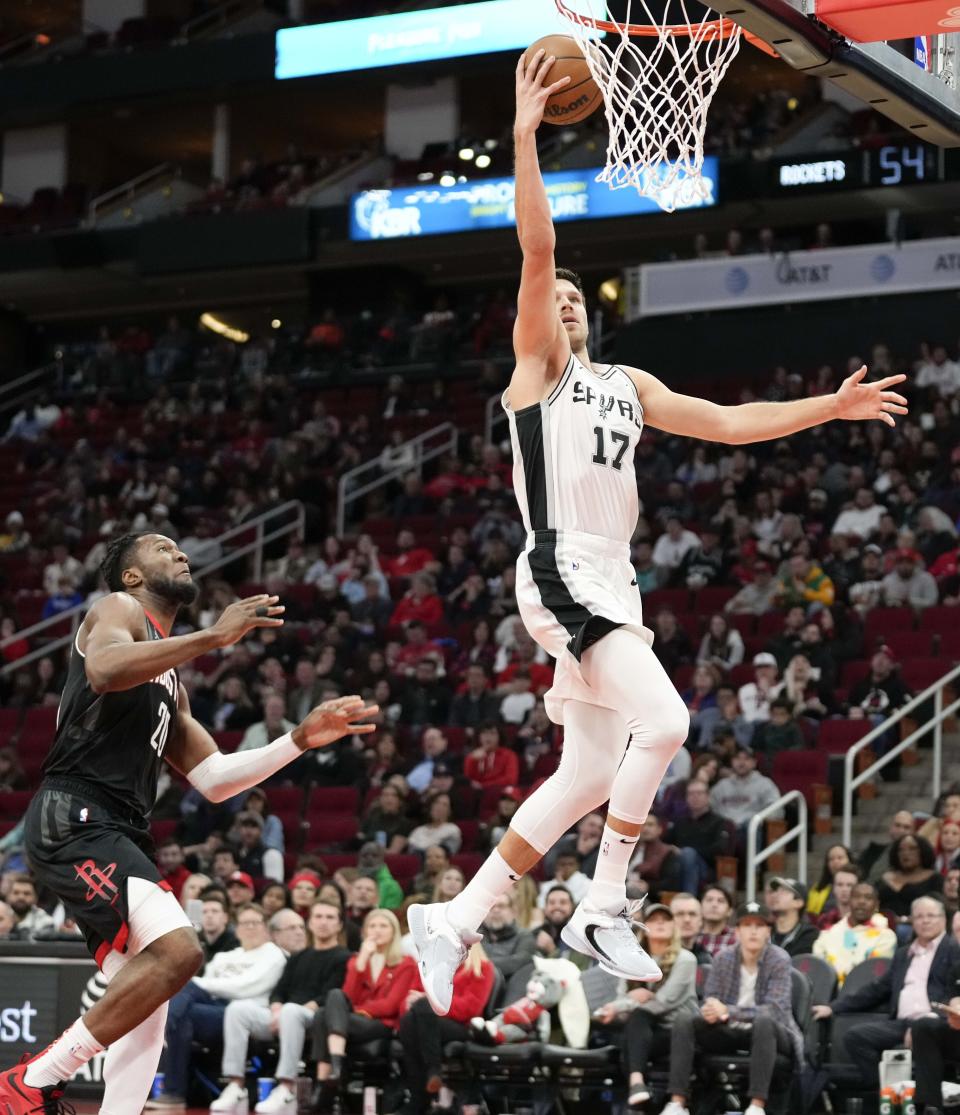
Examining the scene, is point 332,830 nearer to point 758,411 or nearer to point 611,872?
point 611,872

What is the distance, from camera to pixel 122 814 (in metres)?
7.06

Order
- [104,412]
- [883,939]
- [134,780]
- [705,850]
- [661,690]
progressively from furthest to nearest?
[104,412]
[705,850]
[883,939]
[134,780]
[661,690]

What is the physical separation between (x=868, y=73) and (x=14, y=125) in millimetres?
29699

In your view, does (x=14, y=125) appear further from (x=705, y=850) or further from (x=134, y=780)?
(x=134, y=780)

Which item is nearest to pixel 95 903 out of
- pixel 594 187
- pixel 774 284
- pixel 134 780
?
pixel 134 780

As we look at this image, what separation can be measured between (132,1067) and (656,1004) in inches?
209

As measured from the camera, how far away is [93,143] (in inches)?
1393

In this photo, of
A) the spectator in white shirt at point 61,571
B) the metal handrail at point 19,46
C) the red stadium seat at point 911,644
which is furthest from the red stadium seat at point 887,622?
the metal handrail at point 19,46

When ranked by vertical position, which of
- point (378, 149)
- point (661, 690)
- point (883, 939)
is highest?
point (378, 149)

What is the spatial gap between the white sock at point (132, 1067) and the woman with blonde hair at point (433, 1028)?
505cm

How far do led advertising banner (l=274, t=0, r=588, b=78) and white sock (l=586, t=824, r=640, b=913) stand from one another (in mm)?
20967

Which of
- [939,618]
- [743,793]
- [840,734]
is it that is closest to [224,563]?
[939,618]

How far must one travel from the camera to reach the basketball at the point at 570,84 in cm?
667

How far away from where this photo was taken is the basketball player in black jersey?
6.64 m
